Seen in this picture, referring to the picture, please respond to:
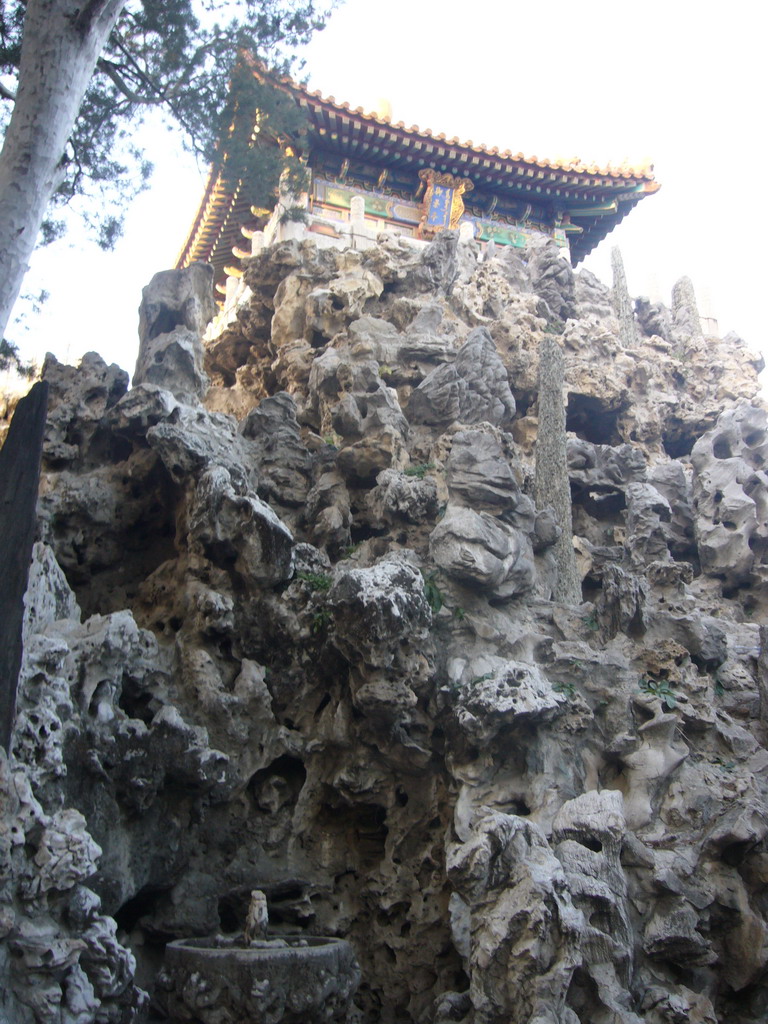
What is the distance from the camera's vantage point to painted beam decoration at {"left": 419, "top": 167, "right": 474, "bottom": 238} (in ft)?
61.6

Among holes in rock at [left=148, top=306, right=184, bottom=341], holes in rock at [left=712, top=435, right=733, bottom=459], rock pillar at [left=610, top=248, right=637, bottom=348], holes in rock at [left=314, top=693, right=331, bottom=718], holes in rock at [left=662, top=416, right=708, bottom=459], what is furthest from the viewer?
rock pillar at [left=610, top=248, right=637, bottom=348]

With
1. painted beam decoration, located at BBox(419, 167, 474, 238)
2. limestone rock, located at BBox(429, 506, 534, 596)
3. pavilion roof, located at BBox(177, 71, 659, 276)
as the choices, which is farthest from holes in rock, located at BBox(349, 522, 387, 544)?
painted beam decoration, located at BBox(419, 167, 474, 238)

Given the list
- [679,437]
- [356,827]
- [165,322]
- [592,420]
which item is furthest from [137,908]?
[679,437]

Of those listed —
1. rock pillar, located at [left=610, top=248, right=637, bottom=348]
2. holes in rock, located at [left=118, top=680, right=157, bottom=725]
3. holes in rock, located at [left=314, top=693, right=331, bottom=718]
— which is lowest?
holes in rock, located at [left=118, top=680, right=157, bottom=725]

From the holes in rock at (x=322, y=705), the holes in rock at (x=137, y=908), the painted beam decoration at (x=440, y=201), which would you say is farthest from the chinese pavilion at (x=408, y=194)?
the holes in rock at (x=137, y=908)

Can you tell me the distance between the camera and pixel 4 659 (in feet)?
17.9

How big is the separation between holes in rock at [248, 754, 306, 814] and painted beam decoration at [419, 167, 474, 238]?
13651 mm

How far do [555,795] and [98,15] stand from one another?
305 inches

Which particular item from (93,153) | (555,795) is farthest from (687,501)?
(93,153)

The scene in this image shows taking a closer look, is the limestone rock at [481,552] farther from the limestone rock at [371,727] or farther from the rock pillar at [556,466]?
the rock pillar at [556,466]

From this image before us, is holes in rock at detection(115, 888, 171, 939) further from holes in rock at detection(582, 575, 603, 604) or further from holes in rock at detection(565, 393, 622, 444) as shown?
holes in rock at detection(565, 393, 622, 444)

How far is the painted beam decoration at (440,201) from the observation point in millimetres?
18766

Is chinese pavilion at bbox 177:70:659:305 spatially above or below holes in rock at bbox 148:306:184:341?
above

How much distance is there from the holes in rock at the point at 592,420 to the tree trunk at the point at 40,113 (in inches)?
429
